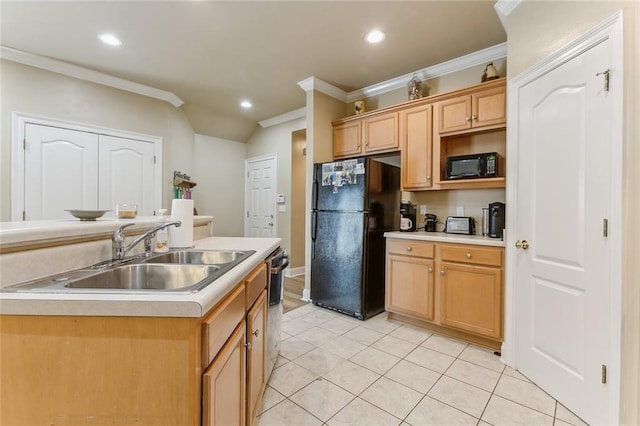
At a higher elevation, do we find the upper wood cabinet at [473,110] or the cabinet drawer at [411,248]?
the upper wood cabinet at [473,110]

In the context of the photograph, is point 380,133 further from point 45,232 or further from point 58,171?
point 58,171

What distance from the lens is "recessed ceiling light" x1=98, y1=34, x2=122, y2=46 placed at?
2645 millimetres

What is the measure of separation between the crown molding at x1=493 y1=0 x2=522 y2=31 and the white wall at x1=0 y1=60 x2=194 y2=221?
3948 mm

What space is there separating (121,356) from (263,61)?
10.1 ft

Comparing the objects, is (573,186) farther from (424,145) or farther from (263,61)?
(263,61)

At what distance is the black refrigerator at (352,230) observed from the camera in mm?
2992

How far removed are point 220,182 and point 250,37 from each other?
10.6ft

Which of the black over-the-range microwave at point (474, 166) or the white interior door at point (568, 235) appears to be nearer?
the white interior door at point (568, 235)

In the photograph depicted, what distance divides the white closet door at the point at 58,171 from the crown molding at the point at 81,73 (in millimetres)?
639

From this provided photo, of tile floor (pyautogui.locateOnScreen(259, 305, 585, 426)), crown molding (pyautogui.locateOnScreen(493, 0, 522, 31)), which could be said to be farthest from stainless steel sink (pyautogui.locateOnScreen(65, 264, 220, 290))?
crown molding (pyautogui.locateOnScreen(493, 0, 522, 31))

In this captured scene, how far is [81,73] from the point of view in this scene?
3283mm

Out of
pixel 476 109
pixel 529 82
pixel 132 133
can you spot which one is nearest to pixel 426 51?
pixel 476 109

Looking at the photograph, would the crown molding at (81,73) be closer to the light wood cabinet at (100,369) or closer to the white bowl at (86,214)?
the white bowl at (86,214)

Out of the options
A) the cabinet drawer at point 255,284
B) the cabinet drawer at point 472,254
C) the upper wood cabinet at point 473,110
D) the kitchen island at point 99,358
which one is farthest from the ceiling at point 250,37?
the kitchen island at point 99,358
